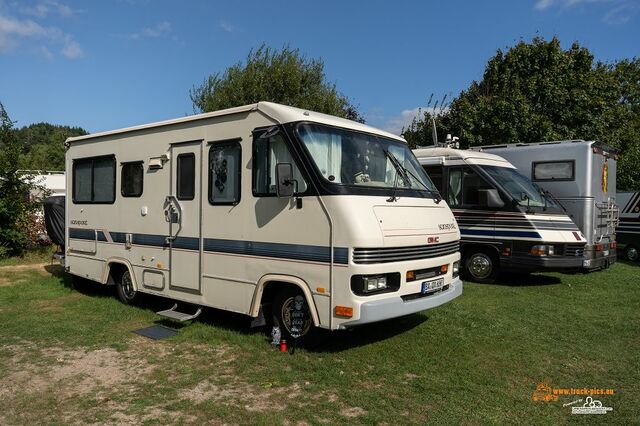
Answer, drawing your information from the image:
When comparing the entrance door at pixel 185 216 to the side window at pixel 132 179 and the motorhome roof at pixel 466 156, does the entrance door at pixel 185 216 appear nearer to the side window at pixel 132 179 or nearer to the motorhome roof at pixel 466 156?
the side window at pixel 132 179

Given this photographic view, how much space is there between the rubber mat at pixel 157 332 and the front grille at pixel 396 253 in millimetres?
2999

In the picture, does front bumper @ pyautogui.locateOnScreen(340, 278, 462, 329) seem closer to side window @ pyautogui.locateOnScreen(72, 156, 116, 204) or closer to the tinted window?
side window @ pyautogui.locateOnScreen(72, 156, 116, 204)

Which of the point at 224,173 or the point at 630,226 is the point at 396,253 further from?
the point at 630,226

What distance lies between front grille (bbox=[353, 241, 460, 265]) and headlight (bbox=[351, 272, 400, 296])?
0.17 m

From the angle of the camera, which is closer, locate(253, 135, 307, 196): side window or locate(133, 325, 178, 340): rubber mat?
Result: locate(253, 135, 307, 196): side window

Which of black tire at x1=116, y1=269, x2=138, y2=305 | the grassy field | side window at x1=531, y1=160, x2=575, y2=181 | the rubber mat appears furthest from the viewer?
side window at x1=531, y1=160, x2=575, y2=181

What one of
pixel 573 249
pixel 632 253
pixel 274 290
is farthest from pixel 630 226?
pixel 274 290

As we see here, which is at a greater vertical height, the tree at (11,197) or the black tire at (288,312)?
the tree at (11,197)

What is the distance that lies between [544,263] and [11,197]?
44.8 ft

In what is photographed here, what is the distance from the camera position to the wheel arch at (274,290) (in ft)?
18.3

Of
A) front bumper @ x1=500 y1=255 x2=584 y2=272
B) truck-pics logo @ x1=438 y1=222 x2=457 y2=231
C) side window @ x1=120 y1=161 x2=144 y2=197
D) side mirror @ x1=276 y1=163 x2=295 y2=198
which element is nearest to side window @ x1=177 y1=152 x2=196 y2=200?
side window @ x1=120 y1=161 x2=144 y2=197

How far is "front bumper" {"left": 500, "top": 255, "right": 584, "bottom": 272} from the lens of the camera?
10203 mm

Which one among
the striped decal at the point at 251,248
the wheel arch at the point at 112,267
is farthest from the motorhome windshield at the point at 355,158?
the wheel arch at the point at 112,267

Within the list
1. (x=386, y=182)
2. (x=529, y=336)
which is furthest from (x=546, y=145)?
(x=386, y=182)
